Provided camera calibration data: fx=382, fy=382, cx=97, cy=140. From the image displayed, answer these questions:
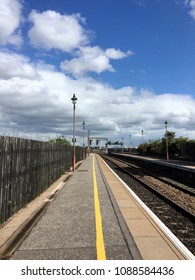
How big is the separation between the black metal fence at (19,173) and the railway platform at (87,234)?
402 millimetres

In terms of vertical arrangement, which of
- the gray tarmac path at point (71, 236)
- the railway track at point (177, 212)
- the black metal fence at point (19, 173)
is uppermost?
the black metal fence at point (19, 173)

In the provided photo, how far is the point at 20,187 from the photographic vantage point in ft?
37.5

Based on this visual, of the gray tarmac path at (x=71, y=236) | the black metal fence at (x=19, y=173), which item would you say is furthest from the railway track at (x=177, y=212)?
the black metal fence at (x=19, y=173)

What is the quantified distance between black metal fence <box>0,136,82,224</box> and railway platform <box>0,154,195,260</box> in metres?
0.40

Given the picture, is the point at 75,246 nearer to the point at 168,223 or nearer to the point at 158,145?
the point at 168,223

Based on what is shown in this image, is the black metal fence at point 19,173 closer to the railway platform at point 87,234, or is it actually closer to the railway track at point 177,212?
the railway platform at point 87,234

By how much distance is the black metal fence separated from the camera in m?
9.45

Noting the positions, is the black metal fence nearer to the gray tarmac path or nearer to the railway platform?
the railway platform

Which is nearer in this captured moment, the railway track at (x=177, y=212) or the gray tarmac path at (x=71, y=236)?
the gray tarmac path at (x=71, y=236)

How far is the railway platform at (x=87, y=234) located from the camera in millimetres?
6617

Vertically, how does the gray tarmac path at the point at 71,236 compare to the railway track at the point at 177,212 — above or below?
above

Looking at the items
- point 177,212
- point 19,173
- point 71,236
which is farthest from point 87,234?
point 177,212

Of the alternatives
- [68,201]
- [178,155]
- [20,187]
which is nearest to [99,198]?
[68,201]

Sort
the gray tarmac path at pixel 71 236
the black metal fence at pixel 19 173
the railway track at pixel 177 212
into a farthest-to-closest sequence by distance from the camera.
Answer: the black metal fence at pixel 19 173, the railway track at pixel 177 212, the gray tarmac path at pixel 71 236
